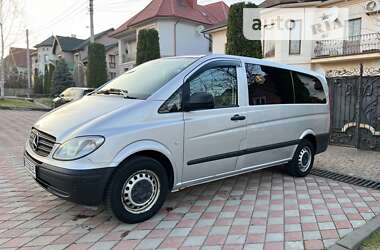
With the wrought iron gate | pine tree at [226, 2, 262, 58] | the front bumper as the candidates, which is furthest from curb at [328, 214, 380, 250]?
pine tree at [226, 2, 262, 58]

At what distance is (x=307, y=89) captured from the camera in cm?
547

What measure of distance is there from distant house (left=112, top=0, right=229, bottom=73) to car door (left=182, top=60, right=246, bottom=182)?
73.2 ft

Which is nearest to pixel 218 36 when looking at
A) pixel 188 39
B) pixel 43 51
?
pixel 188 39

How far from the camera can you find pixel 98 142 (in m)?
3.12

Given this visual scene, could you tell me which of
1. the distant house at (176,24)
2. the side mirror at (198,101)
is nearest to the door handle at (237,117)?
the side mirror at (198,101)

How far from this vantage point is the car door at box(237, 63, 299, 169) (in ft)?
14.6

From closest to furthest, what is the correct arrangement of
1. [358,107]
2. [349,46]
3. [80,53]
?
[358,107]
[349,46]
[80,53]

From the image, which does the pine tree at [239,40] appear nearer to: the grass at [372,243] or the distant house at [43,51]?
the grass at [372,243]

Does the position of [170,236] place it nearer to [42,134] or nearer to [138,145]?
[138,145]

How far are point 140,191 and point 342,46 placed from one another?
17354 mm

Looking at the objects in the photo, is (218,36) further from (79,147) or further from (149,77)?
(79,147)

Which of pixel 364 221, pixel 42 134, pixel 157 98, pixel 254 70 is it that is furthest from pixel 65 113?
pixel 364 221

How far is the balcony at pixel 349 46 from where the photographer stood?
644 inches

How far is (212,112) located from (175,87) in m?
0.57
